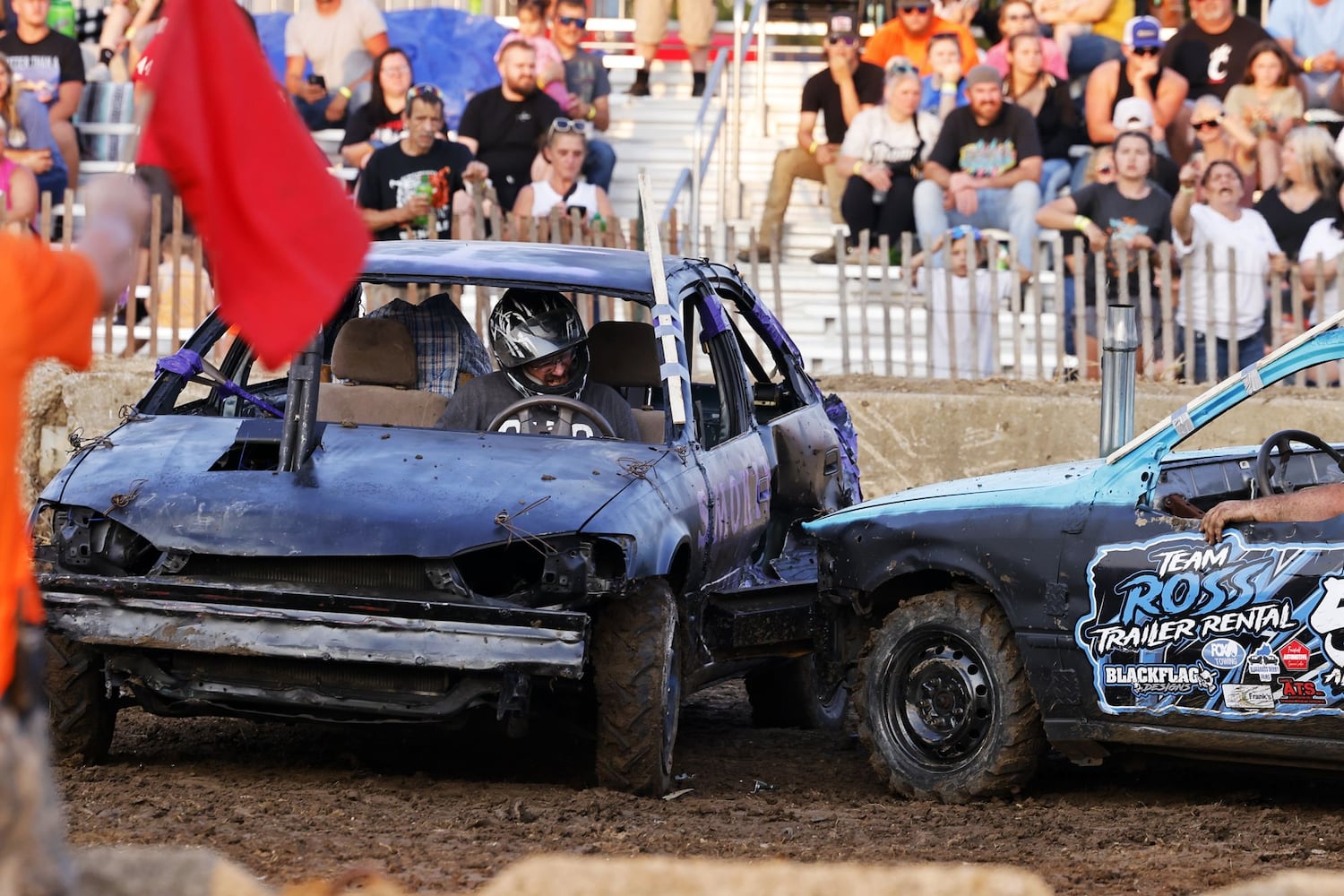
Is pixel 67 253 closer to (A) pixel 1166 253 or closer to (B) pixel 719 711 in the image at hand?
(B) pixel 719 711

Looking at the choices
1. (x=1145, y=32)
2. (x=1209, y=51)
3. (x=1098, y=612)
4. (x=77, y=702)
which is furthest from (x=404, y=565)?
(x=1209, y=51)

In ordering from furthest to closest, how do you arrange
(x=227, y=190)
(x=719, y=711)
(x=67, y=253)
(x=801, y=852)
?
(x=719, y=711)
(x=801, y=852)
(x=227, y=190)
(x=67, y=253)

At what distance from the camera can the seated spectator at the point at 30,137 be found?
15.7m

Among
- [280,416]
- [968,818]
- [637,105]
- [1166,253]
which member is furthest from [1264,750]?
[637,105]

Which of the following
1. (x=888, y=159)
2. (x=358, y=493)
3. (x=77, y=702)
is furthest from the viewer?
(x=888, y=159)

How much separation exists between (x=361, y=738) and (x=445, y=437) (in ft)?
4.26

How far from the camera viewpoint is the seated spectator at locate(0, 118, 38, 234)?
14.4m

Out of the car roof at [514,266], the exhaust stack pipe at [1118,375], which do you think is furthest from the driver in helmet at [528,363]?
the exhaust stack pipe at [1118,375]

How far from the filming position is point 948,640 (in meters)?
6.98

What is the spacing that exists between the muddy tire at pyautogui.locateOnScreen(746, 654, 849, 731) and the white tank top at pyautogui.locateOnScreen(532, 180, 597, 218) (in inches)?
261

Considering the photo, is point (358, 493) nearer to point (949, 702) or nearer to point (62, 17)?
point (949, 702)

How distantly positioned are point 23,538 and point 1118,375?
663cm

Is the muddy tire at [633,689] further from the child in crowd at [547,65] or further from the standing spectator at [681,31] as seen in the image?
the standing spectator at [681,31]

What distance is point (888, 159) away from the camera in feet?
51.0
